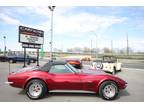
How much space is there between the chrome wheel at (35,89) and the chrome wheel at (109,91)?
7.24ft

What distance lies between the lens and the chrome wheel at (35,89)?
589 centimetres

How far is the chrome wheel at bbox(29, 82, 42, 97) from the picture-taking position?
5.89m

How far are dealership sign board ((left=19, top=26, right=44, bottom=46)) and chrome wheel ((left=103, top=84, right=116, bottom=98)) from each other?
1224 cm

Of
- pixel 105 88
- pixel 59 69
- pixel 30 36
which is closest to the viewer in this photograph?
pixel 105 88

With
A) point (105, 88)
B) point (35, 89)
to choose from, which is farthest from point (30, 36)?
point (105, 88)

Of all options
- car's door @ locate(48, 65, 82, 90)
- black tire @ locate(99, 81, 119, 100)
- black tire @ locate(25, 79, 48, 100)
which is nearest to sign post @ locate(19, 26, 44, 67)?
black tire @ locate(25, 79, 48, 100)

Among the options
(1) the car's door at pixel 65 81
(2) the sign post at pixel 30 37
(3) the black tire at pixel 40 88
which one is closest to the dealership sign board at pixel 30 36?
(2) the sign post at pixel 30 37

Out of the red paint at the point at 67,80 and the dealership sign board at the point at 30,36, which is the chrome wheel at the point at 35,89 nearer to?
the red paint at the point at 67,80

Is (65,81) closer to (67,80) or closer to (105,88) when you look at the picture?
(67,80)

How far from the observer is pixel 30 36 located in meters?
17.5

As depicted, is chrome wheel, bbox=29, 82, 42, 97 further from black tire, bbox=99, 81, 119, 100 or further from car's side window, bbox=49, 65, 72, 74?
black tire, bbox=99, 81, 119, 100

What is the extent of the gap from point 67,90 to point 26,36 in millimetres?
12222

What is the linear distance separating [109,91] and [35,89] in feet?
8.28

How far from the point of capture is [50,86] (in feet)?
19.6
